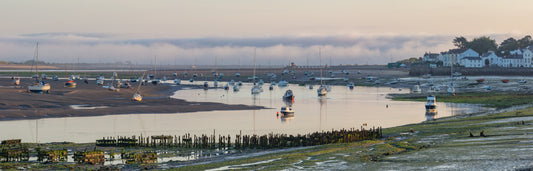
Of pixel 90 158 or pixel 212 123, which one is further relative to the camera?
pixel 212 123

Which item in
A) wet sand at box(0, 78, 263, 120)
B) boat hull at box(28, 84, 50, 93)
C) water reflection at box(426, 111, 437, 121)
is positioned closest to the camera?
wet sand at box(0, 78, 263, 120)

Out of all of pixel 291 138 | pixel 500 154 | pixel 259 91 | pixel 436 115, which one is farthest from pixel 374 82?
pixel 500 154

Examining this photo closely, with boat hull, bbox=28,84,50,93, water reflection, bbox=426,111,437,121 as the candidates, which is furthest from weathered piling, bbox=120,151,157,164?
boat hull, bbox=28,84,50,93

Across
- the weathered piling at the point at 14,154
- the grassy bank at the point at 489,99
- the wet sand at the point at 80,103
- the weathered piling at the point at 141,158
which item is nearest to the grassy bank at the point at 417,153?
the weathered piling at the point at 141,158

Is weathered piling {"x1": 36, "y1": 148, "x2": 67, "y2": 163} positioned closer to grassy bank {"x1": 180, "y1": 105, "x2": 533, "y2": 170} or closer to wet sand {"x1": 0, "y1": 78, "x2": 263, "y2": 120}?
grassy bank {"x1": 180, "y1": 105, "x2": 533, "y2": 170}

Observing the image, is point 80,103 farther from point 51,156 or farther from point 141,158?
point 141,158

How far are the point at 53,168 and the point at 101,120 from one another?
34.4m

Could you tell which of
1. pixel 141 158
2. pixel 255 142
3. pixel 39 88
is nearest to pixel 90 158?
pixel 141 158

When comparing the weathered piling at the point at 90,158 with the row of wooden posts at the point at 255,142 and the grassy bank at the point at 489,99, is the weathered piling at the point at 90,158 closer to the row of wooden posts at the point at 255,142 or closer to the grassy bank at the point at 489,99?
the row of wooden posts at the point at 255,142

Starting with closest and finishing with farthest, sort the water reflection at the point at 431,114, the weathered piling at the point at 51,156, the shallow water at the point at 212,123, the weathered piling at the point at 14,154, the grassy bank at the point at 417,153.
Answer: the grassy bank at the point at 417,153 → the weathered piling at the point at 51,156 → the weathered piling at the point at 14,154 → the shallow water at the point at 212,123 → the water reflection at the point at 431,114

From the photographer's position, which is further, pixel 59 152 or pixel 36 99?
pixel 36 99

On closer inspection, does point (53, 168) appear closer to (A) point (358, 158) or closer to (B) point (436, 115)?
(A) point (358, 158)

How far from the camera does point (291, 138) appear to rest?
149 ft

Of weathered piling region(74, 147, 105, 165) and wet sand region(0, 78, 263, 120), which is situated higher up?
wet sand region(0, 78, 263, 120)
